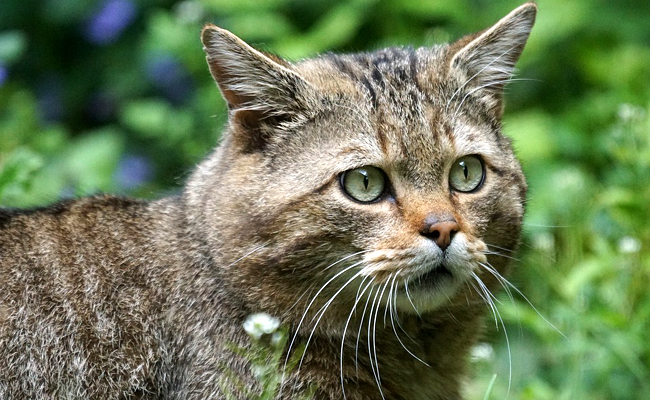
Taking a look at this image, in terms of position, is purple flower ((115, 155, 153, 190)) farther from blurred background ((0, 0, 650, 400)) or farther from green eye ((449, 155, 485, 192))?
green eye ((449, 155, 485, 192))

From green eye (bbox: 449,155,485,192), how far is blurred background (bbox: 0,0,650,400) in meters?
0.64

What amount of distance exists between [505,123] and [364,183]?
178 centimetres

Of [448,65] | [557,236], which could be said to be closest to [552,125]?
[557,236]

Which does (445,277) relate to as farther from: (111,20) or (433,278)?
(111,20)

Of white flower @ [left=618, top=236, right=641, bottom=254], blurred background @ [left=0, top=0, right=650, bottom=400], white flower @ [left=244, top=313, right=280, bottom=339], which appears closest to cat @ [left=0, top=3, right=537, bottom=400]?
white flower @ [left=244, top=313, right=280, bottom=339]

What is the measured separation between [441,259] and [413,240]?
4.3 inches

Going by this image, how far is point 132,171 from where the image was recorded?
627 centimetres

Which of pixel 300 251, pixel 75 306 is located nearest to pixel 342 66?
pixel 300 251

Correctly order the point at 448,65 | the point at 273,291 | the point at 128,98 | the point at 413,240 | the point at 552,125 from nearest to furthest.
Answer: the point at 413,240 < the point at 273,291 < the point at 448,65 < the point at 552,125 < the point at 128,98

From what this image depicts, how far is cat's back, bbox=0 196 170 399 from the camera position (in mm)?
3143

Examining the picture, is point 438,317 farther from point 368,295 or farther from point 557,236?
point 557,236

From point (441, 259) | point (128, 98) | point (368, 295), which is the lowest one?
point (128, 98)

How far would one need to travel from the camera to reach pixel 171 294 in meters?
3.33

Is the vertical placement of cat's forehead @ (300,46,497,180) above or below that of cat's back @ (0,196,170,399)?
above
